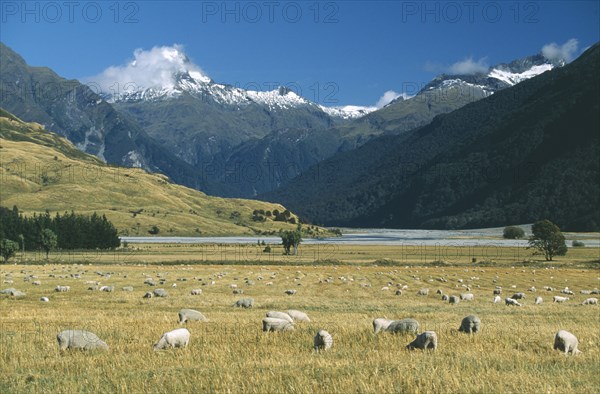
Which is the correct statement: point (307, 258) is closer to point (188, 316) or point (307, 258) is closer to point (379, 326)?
point (188, 316)

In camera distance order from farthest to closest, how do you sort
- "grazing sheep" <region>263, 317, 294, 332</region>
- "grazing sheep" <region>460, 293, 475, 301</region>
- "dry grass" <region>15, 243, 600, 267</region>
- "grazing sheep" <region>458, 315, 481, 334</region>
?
"dry grass" <region>15, 243, 600, 267</region> → "grazing sheep" <region>460, 293, 475, 301</region> → "grazing sheep" <region>458, 315, 481, 334</region> → "grazing sheep" <region>263, 317, 294, 332</region>

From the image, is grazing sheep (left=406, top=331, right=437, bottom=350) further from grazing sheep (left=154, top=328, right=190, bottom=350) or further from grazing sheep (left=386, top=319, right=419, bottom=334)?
grazing sheep (left=154, top=328, right=190, bottom=350)

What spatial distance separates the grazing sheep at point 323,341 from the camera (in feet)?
59.3

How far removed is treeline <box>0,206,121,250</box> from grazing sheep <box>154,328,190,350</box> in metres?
136

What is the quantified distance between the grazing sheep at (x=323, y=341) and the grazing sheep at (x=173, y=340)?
4.03m

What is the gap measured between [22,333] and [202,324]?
6.55m

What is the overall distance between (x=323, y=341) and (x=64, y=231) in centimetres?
14986

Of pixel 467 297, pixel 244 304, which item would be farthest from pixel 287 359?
pixel 467 297

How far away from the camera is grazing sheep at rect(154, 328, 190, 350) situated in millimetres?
18094

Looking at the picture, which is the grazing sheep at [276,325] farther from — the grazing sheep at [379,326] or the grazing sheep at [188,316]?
the grazing sheep at [188,316]

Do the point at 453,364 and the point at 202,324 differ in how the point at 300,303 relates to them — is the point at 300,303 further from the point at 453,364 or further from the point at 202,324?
the point at 453,364

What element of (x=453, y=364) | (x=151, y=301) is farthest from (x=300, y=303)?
(x=453, y=364)

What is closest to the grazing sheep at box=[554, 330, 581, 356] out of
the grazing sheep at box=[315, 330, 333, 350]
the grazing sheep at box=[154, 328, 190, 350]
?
the grazing sheep at box=[315, 330, 333, 350]

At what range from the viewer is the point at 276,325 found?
21.2 meters
